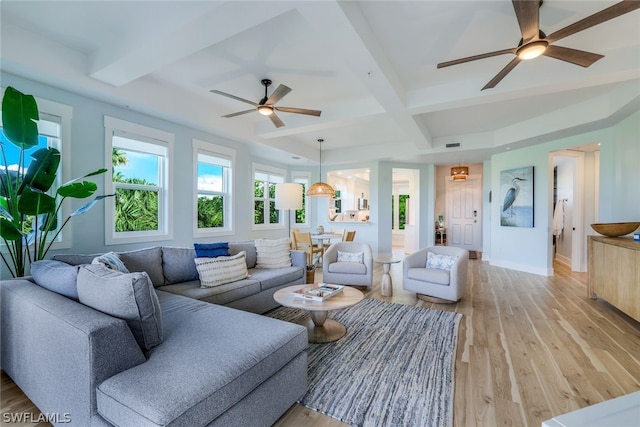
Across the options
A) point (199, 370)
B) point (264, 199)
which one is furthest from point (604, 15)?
point (264, 199)

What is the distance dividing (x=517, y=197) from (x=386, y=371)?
540cm

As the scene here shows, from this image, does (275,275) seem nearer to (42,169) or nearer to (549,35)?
(42,169)

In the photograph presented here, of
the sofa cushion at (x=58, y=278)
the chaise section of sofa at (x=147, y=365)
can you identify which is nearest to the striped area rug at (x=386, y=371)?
the chaise section of sofa at (x=147, y=365)

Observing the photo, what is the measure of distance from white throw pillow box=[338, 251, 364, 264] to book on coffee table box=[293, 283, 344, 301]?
5.03 ft

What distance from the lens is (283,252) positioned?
403 centimetres

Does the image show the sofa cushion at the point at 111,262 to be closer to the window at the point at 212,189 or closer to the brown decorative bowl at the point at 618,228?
the window at the point at 212,189

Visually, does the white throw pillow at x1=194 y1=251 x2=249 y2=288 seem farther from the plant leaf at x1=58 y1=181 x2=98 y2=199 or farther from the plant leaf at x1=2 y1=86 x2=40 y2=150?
the plant leaf at x1=2 y1=86 x2=40 y2=150

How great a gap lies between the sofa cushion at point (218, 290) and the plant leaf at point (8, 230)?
1.24 metres

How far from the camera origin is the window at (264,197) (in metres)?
6.66

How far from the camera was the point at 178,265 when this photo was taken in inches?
126

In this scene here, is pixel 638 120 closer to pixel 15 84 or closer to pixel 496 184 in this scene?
pixel 496 184

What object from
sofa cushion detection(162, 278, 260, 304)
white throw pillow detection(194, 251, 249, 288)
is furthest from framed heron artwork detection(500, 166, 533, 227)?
white throw pillow detection(194, 251, 249, 288)

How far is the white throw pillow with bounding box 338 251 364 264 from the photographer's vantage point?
4477 mm

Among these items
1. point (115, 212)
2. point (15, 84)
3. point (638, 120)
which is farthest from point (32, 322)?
point (638, 120)
